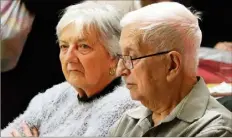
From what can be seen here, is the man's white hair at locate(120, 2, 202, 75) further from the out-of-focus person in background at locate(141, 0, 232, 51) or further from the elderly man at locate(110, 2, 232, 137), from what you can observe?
the out-of-focus person in background at locate(141, 0, 232, 51)

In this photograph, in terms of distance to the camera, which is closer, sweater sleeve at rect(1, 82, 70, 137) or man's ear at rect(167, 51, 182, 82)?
man's ear at rect(167, 51, 182, 82)

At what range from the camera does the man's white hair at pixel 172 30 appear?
1.21 metres

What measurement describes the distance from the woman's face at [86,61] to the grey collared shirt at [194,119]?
21 centimetres

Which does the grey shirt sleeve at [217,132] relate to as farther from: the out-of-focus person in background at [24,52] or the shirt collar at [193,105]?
the out-of-focus person in background at [24,52]

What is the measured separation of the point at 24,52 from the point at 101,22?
402 millimetres

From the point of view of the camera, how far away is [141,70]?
4.21 ft

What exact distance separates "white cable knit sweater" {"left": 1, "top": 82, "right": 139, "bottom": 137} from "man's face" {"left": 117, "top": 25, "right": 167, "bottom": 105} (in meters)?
0.13

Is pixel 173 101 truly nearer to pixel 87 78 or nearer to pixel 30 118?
pixel 87 78

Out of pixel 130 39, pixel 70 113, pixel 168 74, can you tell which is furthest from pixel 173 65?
pixel 70 113

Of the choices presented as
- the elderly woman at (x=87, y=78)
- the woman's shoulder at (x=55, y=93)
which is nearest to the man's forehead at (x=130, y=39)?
the elderly woman at (x=87, y=78)

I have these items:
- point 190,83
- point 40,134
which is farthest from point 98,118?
point 190,83

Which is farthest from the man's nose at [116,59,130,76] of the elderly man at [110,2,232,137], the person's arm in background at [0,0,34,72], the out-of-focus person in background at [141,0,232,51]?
the person's arm in background at [0,0,34,72]

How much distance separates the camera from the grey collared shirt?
1187 mm

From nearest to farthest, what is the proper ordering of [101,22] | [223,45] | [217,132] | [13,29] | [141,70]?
[217,132], [141,70], [101,22], [223,45], [13,29]
